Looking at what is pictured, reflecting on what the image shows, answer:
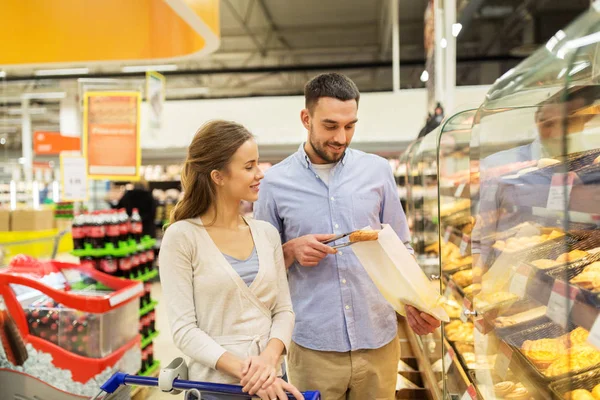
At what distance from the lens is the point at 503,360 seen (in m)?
1.78

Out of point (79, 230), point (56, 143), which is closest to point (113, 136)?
point (79, 230)

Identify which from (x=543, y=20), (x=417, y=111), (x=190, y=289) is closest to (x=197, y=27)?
(x=190, y=289)

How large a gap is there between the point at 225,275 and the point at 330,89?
801 mm

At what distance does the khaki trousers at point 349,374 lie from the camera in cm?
194

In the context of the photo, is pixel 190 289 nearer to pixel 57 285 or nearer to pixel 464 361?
pixel 464 361

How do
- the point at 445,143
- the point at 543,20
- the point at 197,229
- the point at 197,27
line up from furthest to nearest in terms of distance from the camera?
1. the point at 543,20
2. the point at 197,27
3. the point at 445,143
4. the point at 197,229

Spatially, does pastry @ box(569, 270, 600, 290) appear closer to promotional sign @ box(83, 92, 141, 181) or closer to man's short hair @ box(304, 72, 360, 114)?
→ man's short hair @ box(304, 72, 360, 114)

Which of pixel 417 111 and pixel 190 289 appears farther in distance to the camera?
pixel 417 111

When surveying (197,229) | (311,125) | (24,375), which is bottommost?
(24,375)

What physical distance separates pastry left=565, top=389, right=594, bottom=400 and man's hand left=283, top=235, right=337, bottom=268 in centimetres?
83

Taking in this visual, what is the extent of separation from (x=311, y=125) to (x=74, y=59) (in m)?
4.28

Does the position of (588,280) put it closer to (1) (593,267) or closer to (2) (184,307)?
(1) (593,267)

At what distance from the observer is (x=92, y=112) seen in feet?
20.8

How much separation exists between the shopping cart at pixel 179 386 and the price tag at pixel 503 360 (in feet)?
2.27
